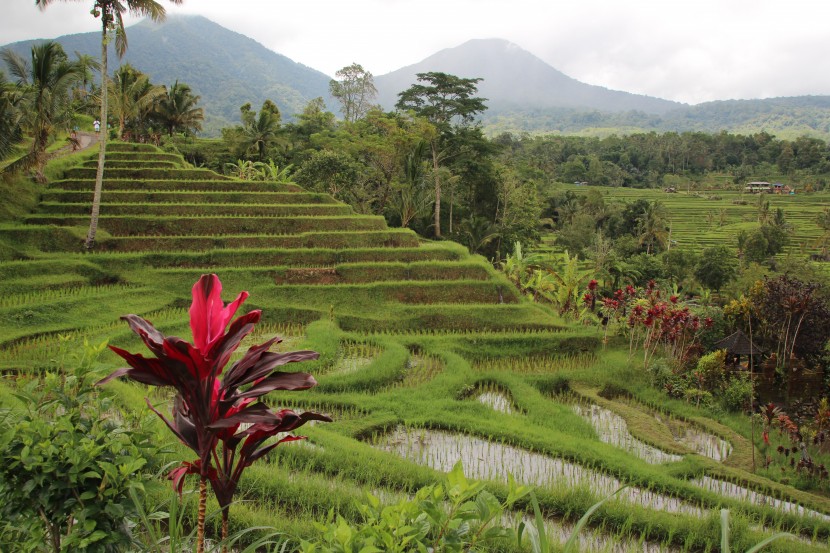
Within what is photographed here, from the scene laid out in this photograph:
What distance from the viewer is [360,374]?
8.45 meters

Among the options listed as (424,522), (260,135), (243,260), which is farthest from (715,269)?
(424,522)

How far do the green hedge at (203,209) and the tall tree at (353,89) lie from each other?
2854 cm

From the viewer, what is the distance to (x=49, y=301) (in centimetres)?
1008

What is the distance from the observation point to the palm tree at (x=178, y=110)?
26.8 m

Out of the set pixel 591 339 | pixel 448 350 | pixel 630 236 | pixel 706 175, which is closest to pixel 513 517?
pixel 448 350

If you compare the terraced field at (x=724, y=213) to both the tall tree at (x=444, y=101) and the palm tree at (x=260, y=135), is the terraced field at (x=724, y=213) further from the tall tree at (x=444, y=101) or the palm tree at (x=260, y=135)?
the palm tree at (x=260, y=135)

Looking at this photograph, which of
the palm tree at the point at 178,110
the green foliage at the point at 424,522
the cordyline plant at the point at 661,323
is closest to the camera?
the green foliage at the point at 424,522

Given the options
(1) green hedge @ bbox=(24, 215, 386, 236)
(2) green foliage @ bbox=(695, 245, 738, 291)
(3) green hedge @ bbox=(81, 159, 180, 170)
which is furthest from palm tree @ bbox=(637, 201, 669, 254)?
(3) green hedge @ bbox=(81, 159, 180, 170)

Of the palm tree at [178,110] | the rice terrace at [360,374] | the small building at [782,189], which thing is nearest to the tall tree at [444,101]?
the rice terrace at [360,374]

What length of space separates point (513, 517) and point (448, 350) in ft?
17.9

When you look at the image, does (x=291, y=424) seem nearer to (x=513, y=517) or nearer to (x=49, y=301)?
(x=513, y=517)

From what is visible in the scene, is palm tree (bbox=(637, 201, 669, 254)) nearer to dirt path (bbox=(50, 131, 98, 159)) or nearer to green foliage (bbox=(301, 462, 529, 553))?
dirt path (bbox=(50, 131, 98, 159))

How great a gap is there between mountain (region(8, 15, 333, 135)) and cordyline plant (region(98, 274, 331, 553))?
6208cm

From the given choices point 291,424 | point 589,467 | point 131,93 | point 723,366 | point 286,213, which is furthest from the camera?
point 131,93
